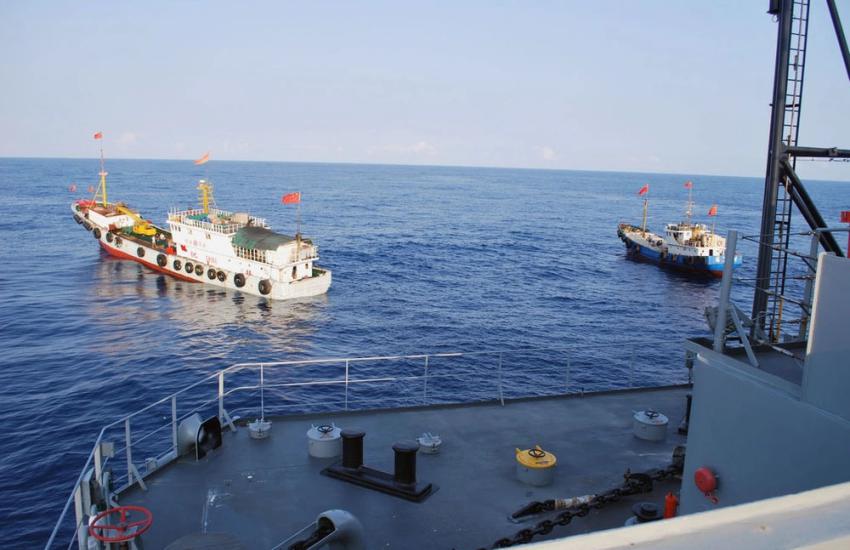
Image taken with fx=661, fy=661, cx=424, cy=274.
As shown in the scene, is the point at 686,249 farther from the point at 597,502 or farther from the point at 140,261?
the point at 597,502

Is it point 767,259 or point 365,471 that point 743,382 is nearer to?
point 365,471

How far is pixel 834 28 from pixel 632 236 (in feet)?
216

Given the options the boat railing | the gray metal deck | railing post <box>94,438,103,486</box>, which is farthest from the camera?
the boat railing

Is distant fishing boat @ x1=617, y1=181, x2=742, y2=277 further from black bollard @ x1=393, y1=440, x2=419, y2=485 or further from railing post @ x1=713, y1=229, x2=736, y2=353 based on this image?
railing post @ x1=713, y1=229, x2=736, y2=353

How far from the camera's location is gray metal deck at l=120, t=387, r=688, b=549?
9.96m

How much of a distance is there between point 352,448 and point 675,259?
64306 millimetres

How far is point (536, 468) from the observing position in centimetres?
1123

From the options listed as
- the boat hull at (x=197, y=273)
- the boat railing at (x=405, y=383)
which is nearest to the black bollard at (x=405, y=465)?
the boat railing at (x=405, y=383)

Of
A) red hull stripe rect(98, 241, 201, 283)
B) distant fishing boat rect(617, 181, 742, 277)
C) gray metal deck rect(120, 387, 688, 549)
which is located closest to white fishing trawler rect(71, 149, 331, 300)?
red hull stripe rect(98, 241, 201, 283)

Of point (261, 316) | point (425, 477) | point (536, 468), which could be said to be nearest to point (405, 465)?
point (425, 477)

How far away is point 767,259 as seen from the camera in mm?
14164

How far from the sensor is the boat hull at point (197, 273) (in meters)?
49.9

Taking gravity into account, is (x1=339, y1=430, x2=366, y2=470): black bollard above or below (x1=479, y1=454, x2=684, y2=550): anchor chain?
above

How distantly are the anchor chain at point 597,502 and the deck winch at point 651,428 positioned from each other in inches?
48.4
